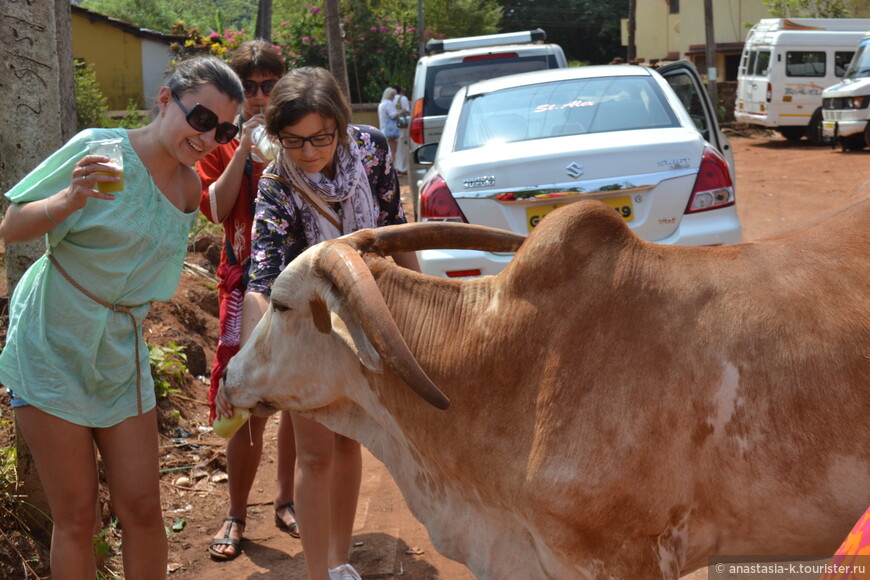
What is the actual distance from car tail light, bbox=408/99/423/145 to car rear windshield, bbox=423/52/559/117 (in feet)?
0.23

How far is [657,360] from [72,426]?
1810 mm

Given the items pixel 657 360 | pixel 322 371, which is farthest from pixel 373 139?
pixel 657 360

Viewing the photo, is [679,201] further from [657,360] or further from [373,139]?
[657,360]

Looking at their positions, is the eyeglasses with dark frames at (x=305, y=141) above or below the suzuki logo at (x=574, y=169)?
above

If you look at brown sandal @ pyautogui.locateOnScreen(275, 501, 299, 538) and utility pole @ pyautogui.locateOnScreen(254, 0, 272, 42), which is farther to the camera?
utility pole @ pyautogui.locateOnScreen(254, 0, 272, 42)

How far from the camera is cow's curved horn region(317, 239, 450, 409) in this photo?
245cm

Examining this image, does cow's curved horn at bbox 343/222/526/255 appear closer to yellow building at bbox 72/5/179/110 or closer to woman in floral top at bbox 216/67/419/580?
woman in floral top at bbox 216/67/419/580

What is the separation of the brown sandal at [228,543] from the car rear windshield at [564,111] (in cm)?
277

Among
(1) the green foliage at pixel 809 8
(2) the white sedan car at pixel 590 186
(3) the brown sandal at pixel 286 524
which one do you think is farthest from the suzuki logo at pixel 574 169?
(1) the green foliage at pixel 809 8

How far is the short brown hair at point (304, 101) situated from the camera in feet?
11.0

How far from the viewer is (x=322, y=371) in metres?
3.00

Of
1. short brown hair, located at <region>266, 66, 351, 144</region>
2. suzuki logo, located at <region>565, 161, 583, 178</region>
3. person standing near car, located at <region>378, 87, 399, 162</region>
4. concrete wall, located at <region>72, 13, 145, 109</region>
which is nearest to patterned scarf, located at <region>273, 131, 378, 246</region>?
short brown hair, located at <region>266, 66, 351, 144</region>

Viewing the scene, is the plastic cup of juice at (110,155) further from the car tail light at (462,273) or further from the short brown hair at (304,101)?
the car tail light at (462,273)

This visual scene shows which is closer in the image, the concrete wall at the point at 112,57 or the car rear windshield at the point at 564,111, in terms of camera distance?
the car rear windshield at the point at 564,111
